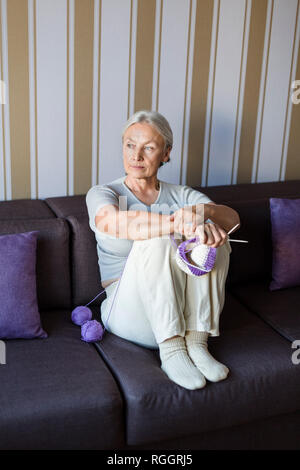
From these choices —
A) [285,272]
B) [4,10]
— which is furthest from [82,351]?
[4,10]

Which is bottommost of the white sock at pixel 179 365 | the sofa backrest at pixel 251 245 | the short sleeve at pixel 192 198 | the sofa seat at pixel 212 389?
the sofa seat at pixel 212 389

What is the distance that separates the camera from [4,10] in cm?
250

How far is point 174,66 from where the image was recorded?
2.88 m

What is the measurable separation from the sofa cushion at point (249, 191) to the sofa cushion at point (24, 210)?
75 cm

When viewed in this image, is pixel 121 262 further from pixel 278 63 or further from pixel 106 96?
pixel 278 63

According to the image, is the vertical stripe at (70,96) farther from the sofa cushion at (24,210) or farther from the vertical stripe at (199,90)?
the vertical stripe at (199,90)

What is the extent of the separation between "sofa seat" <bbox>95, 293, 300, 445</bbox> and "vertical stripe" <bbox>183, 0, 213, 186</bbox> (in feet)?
3.37

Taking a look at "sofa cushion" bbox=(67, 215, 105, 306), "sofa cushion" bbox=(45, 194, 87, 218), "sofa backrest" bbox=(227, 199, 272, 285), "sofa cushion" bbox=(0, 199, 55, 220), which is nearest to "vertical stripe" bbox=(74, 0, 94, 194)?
"sofa cushion" bbox=(45, 194, 87, 218)

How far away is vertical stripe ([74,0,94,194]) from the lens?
2643 mm

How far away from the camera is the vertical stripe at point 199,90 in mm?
2883

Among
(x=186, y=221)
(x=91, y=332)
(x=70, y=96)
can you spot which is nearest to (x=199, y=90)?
(x=70, y=96)

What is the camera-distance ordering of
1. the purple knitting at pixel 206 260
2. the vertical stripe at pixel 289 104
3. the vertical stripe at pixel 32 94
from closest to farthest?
the purple knitting at pixel 206 260 → the vertical stripe at pixel 32 94 → the vertical stripe at pixel 289 104

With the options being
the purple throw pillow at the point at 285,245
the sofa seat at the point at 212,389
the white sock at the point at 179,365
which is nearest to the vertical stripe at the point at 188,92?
the purple throw pillow at the point at 285,245
